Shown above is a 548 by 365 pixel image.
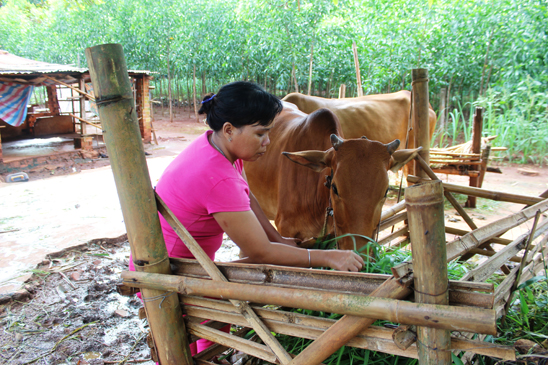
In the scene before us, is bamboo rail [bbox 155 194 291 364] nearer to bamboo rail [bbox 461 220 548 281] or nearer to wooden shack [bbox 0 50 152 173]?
bamboo rail [bbox 461 220 548 281]

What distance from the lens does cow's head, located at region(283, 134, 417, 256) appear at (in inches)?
86.7

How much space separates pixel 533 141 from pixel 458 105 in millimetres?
3643

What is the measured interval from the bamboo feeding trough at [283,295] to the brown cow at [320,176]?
559 millimetres

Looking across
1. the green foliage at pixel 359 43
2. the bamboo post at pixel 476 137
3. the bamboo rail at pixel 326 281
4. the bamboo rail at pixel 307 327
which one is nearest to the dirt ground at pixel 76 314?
the bamboo rail at pixel 307 327

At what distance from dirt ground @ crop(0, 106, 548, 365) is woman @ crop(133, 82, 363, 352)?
1.46 meters

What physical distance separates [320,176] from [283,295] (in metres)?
1.73

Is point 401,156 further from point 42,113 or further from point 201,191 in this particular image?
point 42,113

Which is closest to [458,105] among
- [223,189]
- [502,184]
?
[502,184]

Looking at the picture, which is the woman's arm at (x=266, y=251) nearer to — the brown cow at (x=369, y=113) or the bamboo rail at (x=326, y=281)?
the bamboo rail at (x=326, y=281)

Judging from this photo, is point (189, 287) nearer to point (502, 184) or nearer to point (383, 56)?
point (502, 184)

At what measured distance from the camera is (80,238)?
4848mm

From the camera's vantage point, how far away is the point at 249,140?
73.6 inches

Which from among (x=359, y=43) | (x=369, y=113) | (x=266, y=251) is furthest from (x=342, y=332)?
(x=359, y=43)

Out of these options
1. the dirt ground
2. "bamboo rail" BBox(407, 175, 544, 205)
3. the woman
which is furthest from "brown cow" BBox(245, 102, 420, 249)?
the dirt ground
